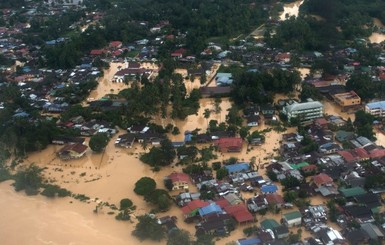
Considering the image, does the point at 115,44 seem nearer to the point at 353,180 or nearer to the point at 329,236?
the point at 353,180

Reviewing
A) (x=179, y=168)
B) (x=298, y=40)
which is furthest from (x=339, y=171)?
(x=298, y=40)

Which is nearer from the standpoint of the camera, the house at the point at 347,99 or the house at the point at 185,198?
the house at the point at 185,198

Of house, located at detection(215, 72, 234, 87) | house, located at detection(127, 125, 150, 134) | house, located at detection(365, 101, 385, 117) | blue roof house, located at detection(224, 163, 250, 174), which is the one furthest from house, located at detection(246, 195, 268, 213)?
house, located at detection(215, 72, 234, 87)

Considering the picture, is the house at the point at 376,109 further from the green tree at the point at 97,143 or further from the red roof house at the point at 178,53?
the red roof house at the point at 178,53

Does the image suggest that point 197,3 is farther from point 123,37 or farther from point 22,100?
point 22,100

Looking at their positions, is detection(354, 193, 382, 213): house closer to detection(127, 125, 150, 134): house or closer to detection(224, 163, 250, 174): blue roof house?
detection(224, 163, 250, 174): blue roof house

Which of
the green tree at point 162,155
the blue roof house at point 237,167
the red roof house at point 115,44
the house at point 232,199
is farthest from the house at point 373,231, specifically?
the red roof house at point 115,44
